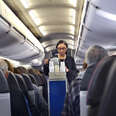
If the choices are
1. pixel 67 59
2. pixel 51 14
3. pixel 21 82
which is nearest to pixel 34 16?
pixel 51 14

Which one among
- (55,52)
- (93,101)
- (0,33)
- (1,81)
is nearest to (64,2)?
(0,33)

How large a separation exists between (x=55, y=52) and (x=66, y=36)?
1178 cm

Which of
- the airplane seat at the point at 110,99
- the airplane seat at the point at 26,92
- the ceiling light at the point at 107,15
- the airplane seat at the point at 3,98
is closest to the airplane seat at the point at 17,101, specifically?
the airplane seat at the point at 26,92

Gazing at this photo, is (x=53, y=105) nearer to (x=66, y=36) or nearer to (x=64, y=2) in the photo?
(x=64, y=2)

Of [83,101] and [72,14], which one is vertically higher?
[72,14]

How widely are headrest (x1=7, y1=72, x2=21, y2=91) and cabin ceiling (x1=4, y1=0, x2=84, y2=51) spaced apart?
20.0ft

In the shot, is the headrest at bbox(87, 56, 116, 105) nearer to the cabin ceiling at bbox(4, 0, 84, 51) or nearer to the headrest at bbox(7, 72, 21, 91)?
the headrest at bbox(7, 72, 21, 91)

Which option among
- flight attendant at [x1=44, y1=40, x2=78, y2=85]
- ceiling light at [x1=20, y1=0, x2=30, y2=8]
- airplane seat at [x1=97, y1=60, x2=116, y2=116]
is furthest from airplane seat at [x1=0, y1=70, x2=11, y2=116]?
ceiling light at [x1=20, y1=0, x2=30, y2=8]

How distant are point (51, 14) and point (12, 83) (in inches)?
315

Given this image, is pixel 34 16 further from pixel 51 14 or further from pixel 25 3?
pixel 25 3

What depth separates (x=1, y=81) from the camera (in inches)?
81.7

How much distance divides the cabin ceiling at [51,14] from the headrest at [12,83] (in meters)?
6.08

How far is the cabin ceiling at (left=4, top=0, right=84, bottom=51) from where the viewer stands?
8781mm

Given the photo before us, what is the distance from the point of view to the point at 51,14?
10.5 meters
